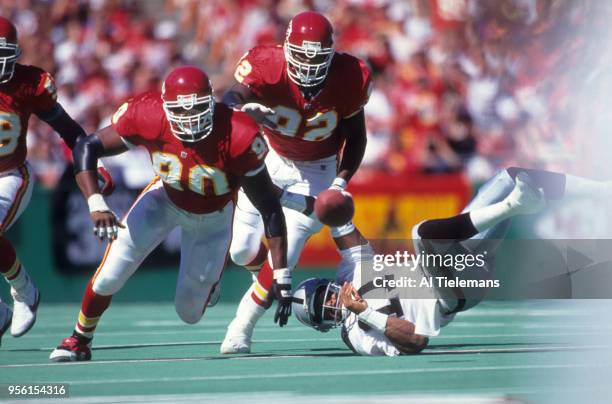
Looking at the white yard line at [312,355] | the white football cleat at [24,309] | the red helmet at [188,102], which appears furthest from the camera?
the white football cleat at [24,309]

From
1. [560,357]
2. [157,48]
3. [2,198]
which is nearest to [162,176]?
[2,198]

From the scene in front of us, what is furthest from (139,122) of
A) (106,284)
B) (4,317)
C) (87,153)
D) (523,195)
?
(523,195)

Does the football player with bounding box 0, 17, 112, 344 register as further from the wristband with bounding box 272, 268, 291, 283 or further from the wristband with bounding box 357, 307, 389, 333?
the wristband with bounding box 357, 307, 389, 333

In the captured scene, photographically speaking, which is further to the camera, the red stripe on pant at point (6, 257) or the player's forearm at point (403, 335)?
the red stripe on pant at point (6, 257)

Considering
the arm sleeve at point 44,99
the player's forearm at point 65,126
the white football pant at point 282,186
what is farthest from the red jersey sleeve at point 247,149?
the arm sleeve at point 44,99

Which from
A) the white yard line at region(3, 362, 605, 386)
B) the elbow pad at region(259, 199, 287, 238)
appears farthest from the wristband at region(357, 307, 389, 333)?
the elbow pad at region(259, 199, 287, 238)

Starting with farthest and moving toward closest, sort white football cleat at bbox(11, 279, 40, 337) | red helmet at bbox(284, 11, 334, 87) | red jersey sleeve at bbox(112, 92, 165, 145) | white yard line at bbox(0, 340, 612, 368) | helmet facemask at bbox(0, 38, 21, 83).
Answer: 1. white football cleat at bbox(11, 279, 40, 337)
2. helmet facemask at bbox(0, 38, 21, 83)
3. red helmet at bbox(284, 11, 334, 87)
4. white yard line at bbox(0, 340, 612, 368)
5. red jersey sleeve at bbox(112, 92, 165, 145)

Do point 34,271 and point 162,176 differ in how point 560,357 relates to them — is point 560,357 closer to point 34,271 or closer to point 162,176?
point 162,176

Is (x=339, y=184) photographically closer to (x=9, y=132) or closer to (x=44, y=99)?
(x=44, y=99)

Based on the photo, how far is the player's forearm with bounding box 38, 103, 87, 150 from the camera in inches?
278

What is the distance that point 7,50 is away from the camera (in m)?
Answer: 7.12

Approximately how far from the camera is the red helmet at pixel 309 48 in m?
6.89

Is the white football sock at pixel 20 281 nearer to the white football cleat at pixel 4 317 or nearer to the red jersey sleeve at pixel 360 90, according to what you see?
the white football cleat at pixel 4 317

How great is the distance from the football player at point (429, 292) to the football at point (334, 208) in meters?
0.33
